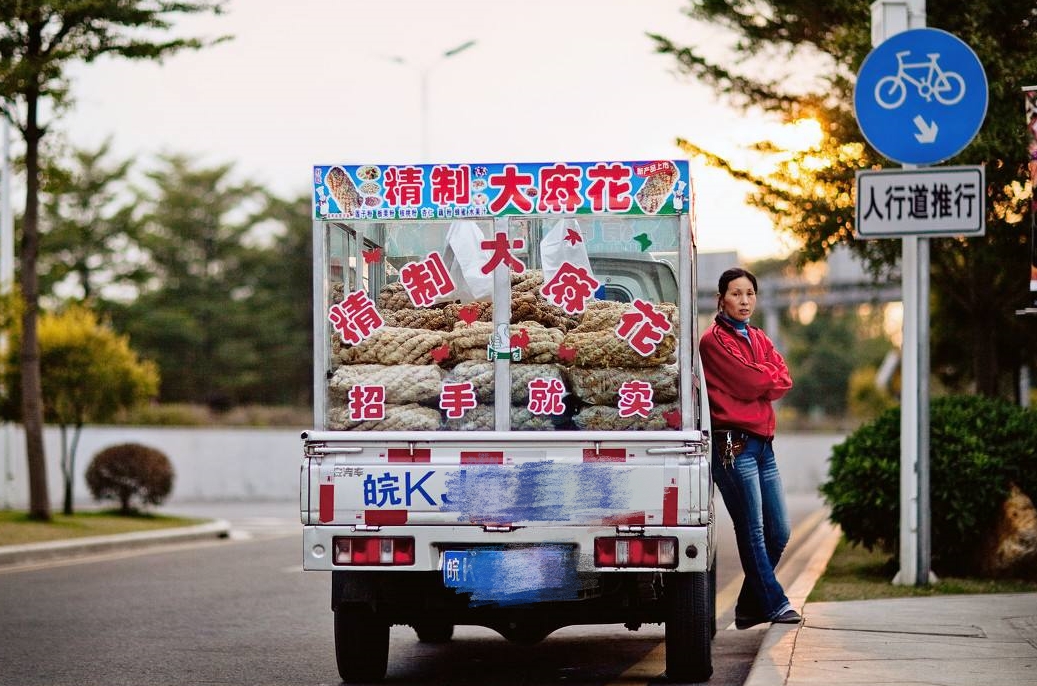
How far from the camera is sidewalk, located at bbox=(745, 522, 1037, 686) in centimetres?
650

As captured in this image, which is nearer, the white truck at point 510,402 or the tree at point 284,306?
the white truck at point 510,402

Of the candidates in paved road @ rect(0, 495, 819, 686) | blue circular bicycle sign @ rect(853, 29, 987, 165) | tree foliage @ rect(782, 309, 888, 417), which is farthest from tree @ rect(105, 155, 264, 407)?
blue circular bicycle sign @ rect(853, 29, 987, 165)

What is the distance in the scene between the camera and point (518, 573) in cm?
668

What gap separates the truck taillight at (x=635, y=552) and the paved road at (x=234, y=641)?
1.00m

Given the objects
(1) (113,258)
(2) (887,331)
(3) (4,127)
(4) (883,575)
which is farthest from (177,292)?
(4) (883,575)

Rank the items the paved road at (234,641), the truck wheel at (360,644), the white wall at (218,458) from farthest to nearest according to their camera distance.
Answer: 1. the white wall at (218,458)
2. the paved road at (234,641)
3. the truck wheel at (360,644)

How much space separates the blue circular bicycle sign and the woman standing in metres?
1.38

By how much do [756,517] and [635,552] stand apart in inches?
60.3

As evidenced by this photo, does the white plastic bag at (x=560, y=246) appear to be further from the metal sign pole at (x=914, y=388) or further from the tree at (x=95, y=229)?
the tree at (x=95, y=229)

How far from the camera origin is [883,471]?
35.5ft

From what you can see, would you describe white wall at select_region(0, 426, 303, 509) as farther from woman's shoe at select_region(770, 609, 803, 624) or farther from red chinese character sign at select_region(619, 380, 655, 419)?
red chinese character sign at select_region(619, 380, 655, 419)

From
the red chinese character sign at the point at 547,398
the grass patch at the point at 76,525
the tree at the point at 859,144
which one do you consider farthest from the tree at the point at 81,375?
the red chinese character sign at the point at 547,398

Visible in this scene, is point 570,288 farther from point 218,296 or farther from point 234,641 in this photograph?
point 218,296

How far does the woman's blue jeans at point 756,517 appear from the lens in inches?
311
